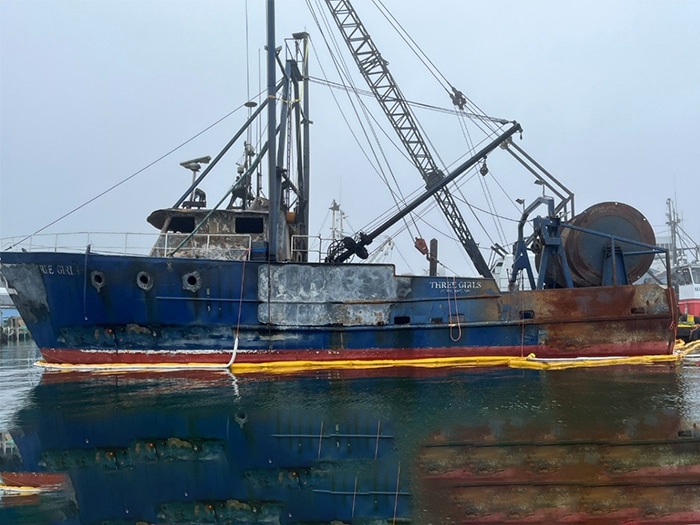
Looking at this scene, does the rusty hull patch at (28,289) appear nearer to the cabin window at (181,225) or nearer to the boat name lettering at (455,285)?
the cabin window at (181,225)

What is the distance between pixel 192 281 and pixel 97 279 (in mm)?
2253

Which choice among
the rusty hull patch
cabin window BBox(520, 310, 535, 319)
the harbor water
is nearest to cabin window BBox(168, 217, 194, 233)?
the rusty hull patch

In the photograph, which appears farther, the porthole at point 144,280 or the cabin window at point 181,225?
the cabin window at point 181,225

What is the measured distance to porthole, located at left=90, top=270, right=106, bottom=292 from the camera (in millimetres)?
12508

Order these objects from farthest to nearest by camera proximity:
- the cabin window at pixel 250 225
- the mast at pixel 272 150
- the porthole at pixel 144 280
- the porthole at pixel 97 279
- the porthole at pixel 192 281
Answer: the cabin window at pixel 250 225, the mast at pixel 272 150, the porthole at pixel 192 281, the porthole at pixel 144 280, the porthole at pixel 97 279

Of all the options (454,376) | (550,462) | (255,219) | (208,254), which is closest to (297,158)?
(255,219)

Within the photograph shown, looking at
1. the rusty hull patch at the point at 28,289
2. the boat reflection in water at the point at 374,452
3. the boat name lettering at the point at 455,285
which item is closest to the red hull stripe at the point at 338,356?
the rusty hull patch at the point at 28,289

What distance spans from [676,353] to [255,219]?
12.1 m

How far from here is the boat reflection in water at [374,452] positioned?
13.7 feet

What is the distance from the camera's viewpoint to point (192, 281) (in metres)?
12.8

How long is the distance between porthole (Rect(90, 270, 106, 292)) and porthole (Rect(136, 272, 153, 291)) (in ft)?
2.71

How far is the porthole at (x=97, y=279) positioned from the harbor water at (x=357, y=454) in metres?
3.31

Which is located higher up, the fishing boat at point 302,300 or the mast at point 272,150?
the mast at point 272,150

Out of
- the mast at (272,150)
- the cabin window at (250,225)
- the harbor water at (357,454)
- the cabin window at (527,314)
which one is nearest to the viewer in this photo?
the harbor water at (357,454)
